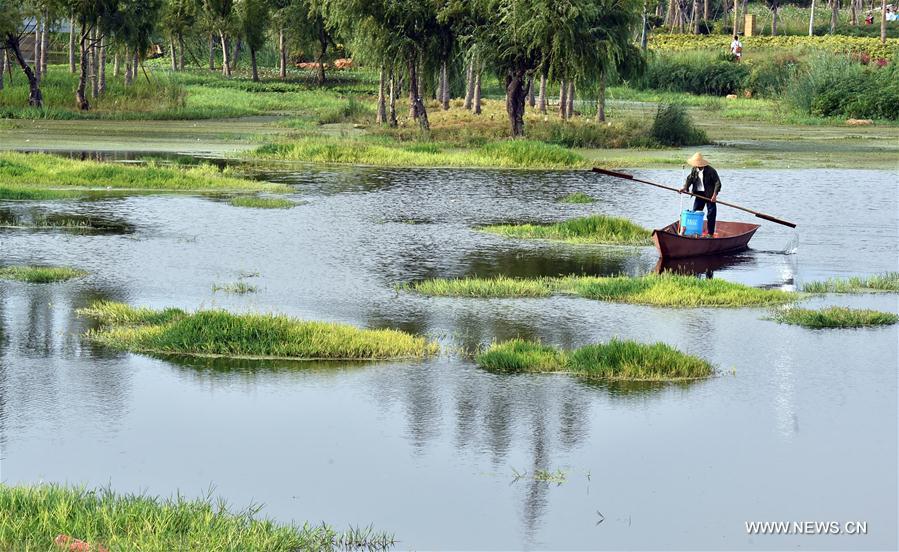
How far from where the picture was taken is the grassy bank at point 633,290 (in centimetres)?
1945

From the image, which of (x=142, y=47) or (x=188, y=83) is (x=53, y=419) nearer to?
(x=142, y=47)

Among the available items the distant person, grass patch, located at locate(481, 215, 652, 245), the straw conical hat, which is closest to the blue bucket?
the straw conical hat

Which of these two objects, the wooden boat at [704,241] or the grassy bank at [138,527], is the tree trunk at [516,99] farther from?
the grassy bank at [138,527]

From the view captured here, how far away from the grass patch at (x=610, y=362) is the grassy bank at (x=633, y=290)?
14.6 ft

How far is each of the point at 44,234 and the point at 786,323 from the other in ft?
47.6

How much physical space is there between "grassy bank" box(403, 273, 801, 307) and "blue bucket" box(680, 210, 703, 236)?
390 centimetres

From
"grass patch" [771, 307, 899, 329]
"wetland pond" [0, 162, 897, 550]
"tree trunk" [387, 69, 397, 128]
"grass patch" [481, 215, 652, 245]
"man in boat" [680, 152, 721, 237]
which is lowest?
"wetland pond" [0, 162, 897, 550]

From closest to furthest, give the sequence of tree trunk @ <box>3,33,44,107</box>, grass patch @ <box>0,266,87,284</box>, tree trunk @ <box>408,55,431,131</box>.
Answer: grass patch @ <box>0,266,87,284</box>
tree trunk @ <box>408,55,431,131</box>
tree trunk @ <box>3,33,44,107</box>

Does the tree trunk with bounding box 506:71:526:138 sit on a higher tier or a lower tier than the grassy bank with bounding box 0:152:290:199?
higher

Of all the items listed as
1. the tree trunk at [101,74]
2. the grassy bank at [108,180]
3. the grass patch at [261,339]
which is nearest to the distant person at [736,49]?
the tree trunk at [101,74]

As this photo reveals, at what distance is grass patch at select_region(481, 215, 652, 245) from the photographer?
26.7m

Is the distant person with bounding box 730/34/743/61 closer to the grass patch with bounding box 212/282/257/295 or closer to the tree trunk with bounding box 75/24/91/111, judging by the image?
the tree trunk with bounding box 75/24/91/111

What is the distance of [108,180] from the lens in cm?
3506

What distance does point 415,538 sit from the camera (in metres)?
9.30
